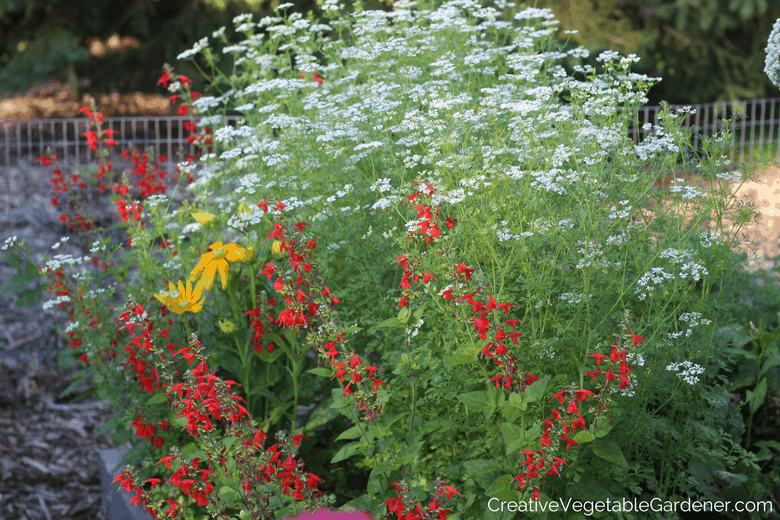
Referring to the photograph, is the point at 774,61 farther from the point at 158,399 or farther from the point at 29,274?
the point at 29,274

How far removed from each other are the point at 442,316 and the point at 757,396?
1417 mm

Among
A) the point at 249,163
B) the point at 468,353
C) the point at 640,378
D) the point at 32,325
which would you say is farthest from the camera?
the point at 32,325

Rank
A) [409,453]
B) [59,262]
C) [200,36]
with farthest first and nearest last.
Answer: [200,36] < [59,262] < [409,453]

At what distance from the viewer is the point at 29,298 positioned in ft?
13.8

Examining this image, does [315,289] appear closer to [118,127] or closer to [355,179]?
[355,179]

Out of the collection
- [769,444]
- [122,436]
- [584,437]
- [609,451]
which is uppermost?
[584,437]

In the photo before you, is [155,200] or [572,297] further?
[155,200]

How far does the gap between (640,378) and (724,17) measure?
726 centimetres

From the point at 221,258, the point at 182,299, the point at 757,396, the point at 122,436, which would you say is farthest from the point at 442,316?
the point at 122,436

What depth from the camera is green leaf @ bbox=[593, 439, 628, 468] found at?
5.91 feet

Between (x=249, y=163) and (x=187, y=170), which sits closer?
(x=187, y=170)

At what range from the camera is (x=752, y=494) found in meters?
2.37

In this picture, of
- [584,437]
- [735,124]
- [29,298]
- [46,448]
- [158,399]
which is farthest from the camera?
[29,298]

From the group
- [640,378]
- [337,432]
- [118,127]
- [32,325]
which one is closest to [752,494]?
[640,378]
